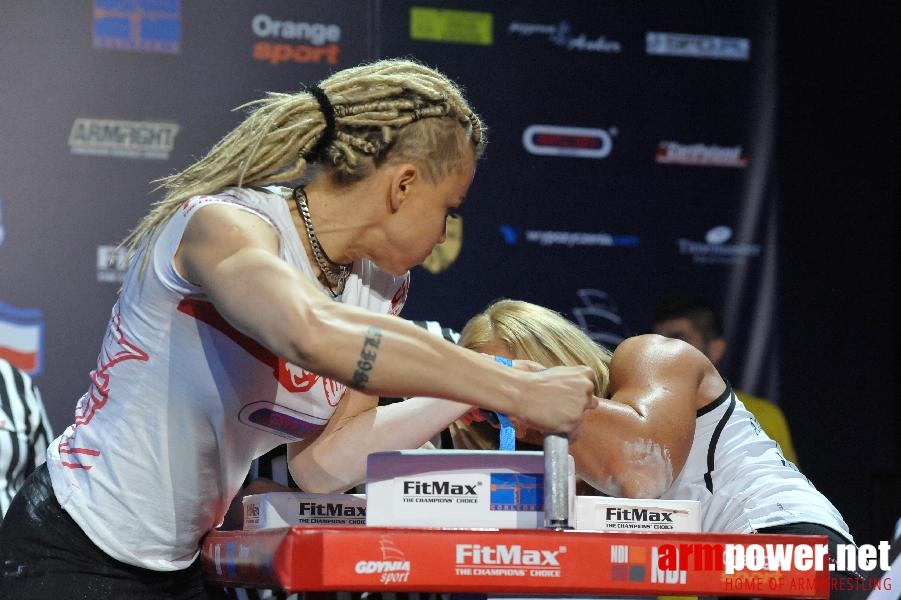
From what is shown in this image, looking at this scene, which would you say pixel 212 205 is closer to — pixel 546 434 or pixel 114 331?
pixel 114 331

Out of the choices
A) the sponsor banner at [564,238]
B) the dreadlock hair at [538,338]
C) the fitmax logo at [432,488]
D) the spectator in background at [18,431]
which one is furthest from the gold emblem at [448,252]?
the fitmax logo at [432,488]

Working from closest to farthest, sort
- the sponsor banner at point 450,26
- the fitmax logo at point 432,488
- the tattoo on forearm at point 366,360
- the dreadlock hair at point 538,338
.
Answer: the tattoo on forearm at point 366,360 → the fitmax logo at point 432,488 → the dreadlock hair at point 538,338 → the sponsor banner at point 450,26

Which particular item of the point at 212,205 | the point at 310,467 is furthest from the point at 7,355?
the point at 212,205

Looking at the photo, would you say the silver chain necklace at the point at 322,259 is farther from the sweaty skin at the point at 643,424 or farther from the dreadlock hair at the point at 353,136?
the sweaty skin at the point at 643,424

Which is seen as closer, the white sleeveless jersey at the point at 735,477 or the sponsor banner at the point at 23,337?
the white sleeveless jersey at the point at 735,477

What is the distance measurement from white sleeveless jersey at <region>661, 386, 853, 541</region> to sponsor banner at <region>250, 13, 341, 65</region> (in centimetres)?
225

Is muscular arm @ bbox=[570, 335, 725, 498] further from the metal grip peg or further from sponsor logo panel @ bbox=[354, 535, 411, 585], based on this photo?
sponsor logo panel @ bbox=[354, 535, 411, 585]

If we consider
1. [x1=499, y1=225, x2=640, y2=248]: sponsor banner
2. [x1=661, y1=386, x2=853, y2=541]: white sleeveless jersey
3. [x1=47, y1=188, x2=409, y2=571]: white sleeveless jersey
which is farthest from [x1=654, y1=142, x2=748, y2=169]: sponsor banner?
[x1=47, y1=188, x2=409, y2=571]: white sleeveless jersey

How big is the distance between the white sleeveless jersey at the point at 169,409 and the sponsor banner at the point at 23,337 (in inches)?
82.6

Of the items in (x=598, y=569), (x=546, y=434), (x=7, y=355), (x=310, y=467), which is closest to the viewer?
(x=598, y=569)

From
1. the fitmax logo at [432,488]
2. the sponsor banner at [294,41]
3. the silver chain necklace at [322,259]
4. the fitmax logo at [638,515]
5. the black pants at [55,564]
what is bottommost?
the black pants at [55,564]

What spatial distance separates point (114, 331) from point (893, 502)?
299 centimetres

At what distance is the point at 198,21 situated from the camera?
3988 millimetres

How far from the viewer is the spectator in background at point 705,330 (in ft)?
13.6
